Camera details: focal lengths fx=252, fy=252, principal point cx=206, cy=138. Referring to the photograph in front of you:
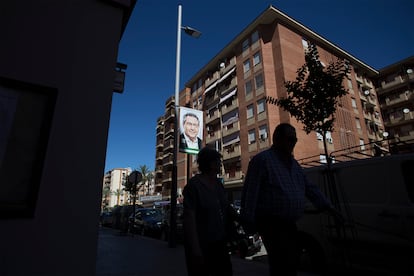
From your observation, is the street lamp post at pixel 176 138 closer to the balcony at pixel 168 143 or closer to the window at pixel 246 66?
the window at pixel 246 66

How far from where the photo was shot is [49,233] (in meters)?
2.50

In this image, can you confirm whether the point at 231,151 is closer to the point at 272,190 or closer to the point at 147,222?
the point at 147,222

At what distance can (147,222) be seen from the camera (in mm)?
15352

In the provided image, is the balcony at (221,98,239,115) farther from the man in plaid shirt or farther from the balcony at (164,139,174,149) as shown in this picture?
the man in plaid shirt

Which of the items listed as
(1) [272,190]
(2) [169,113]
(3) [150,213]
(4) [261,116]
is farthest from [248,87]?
(1) [272,190]

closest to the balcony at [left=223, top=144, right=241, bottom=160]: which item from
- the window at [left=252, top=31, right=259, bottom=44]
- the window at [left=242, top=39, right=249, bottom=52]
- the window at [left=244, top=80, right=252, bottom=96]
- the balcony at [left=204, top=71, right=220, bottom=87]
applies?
the window at [left=244, top=80, right=252, bottom=96]

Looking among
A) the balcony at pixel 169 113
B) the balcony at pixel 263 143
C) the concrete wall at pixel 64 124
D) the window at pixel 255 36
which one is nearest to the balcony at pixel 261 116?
the balcony at pixel 263 143

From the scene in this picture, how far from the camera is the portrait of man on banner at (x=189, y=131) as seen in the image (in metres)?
10.4

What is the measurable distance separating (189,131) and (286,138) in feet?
27.8

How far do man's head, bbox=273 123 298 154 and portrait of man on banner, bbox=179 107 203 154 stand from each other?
7.83m

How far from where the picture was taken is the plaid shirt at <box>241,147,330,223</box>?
7.25ft

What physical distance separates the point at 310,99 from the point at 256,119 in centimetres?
2163

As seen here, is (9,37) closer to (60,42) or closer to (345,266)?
(60,42)

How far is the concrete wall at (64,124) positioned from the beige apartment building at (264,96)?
23802 mm
